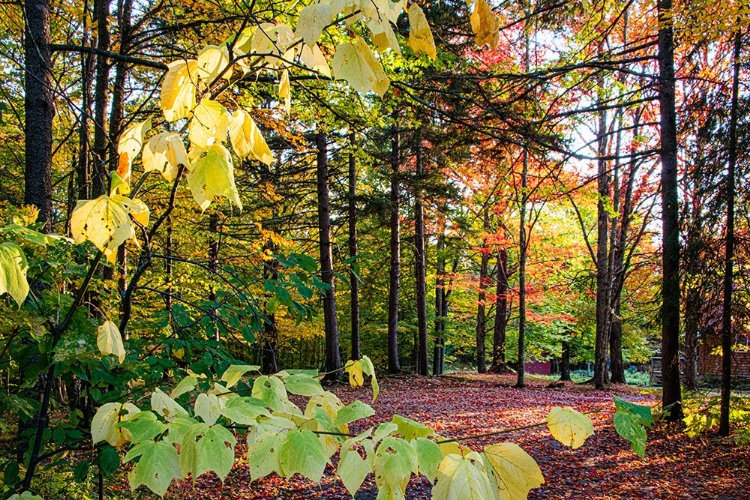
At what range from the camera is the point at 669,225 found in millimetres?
6465

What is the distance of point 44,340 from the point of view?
1.87 metres

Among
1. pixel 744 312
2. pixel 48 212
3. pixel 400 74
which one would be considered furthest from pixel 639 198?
pixel 48 212

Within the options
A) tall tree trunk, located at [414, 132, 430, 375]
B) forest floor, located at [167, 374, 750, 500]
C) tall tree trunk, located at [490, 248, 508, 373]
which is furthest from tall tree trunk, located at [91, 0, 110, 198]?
tall tree trunk, located at [490, 248, 508, 373]

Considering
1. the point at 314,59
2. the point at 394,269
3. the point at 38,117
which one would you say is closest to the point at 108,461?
the point at 314,59

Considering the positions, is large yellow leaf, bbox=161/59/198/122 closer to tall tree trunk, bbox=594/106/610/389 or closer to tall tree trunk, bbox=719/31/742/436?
tall tree trunk, bbox=719/31/742/436

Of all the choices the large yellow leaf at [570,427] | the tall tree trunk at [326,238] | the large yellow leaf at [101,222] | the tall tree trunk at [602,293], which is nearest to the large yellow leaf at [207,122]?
the large yellow leaf at [101,222]

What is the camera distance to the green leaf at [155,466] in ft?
2.74

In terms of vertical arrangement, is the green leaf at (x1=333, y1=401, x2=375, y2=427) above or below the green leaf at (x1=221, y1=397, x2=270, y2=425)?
below

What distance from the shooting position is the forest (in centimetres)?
96

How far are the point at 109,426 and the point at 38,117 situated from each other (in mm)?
3551

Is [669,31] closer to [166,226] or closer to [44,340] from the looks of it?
[44,340]

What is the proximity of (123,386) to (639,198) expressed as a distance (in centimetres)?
1429

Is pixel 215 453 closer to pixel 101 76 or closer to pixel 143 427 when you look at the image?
pixel 143 427

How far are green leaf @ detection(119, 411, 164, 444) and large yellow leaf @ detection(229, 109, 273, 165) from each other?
614 mm
